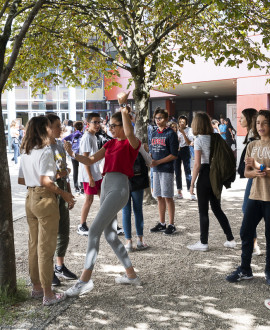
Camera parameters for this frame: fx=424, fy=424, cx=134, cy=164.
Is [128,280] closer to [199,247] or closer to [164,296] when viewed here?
[164,296]

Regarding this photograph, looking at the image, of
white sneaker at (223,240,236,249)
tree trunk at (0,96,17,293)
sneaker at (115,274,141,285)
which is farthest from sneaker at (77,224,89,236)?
tree trunk at (0,96,17,293)

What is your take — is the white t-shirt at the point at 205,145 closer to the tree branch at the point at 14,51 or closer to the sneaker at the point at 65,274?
the sneaker at the point at 65,274

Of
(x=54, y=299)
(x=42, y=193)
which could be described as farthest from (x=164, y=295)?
(x=42, y=193)

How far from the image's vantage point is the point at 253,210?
4527mm

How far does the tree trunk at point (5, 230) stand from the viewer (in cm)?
420

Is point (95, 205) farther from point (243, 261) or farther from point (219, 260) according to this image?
point (243, 261)

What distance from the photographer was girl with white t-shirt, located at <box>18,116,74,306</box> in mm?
3918

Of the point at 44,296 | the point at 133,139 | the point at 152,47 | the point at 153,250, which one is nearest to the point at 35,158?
the point at 133,139

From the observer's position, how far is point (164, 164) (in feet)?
22.6

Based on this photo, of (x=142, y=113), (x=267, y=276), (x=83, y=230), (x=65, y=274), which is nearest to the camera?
(x=267, y=276)

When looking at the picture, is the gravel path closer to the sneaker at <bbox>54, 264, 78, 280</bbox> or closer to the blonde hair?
the sneaker at <bbox>54, 264, 78, 280</bbox>

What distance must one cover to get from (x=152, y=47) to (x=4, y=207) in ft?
20.0

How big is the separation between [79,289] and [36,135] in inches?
63.7

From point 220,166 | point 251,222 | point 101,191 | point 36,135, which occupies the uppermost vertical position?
point 36,135
